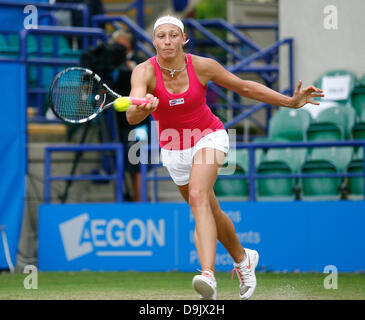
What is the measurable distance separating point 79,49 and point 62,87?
6.19 meters

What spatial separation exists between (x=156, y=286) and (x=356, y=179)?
277 cm

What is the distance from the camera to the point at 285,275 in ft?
27.5

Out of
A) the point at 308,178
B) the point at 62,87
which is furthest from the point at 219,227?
the point at 308,178

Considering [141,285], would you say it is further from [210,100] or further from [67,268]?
[210,100]

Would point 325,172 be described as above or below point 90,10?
below

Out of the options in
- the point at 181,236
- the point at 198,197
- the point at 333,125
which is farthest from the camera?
the point at 333,125

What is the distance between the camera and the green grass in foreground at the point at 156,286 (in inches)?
254

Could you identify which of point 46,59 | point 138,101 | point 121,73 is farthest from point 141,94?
point 46,59

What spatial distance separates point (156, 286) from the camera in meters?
7.53

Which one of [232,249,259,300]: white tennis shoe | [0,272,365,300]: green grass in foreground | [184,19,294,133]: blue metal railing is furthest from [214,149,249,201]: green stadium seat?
[232,249,259,300]: white tennis shoe

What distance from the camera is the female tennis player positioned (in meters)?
5.88

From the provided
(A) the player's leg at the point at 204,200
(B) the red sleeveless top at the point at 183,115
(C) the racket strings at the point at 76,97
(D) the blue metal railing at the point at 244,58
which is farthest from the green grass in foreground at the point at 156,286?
(D) the blue metal railing at the point at 244,58

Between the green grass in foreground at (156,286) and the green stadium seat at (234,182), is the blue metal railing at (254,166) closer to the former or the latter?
the green stadium seat at (234,182)

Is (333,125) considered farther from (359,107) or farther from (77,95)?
(77,95)
